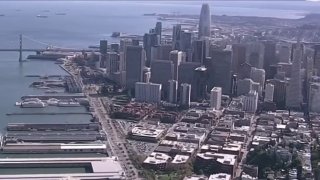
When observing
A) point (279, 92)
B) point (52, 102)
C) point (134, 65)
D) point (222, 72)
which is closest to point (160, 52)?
point (134, 65)

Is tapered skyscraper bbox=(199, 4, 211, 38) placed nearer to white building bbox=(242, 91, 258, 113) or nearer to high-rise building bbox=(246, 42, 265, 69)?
high-rise building bbox=(246, 42, 265, 69)

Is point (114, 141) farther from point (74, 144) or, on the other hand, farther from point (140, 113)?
point (140, 113)

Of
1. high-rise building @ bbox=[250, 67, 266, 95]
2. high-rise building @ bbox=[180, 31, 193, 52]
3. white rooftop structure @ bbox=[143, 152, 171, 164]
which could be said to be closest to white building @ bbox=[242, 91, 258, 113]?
high-rise building @ bbox=[250, 67, 266, 95]

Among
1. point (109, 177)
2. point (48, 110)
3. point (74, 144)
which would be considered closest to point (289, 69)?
point (48, 110)

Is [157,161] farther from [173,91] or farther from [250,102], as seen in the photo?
[173,91]

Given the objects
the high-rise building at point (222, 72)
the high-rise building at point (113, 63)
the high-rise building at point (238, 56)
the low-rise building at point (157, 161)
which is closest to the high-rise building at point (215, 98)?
the high-rise building at point (222, 72)
